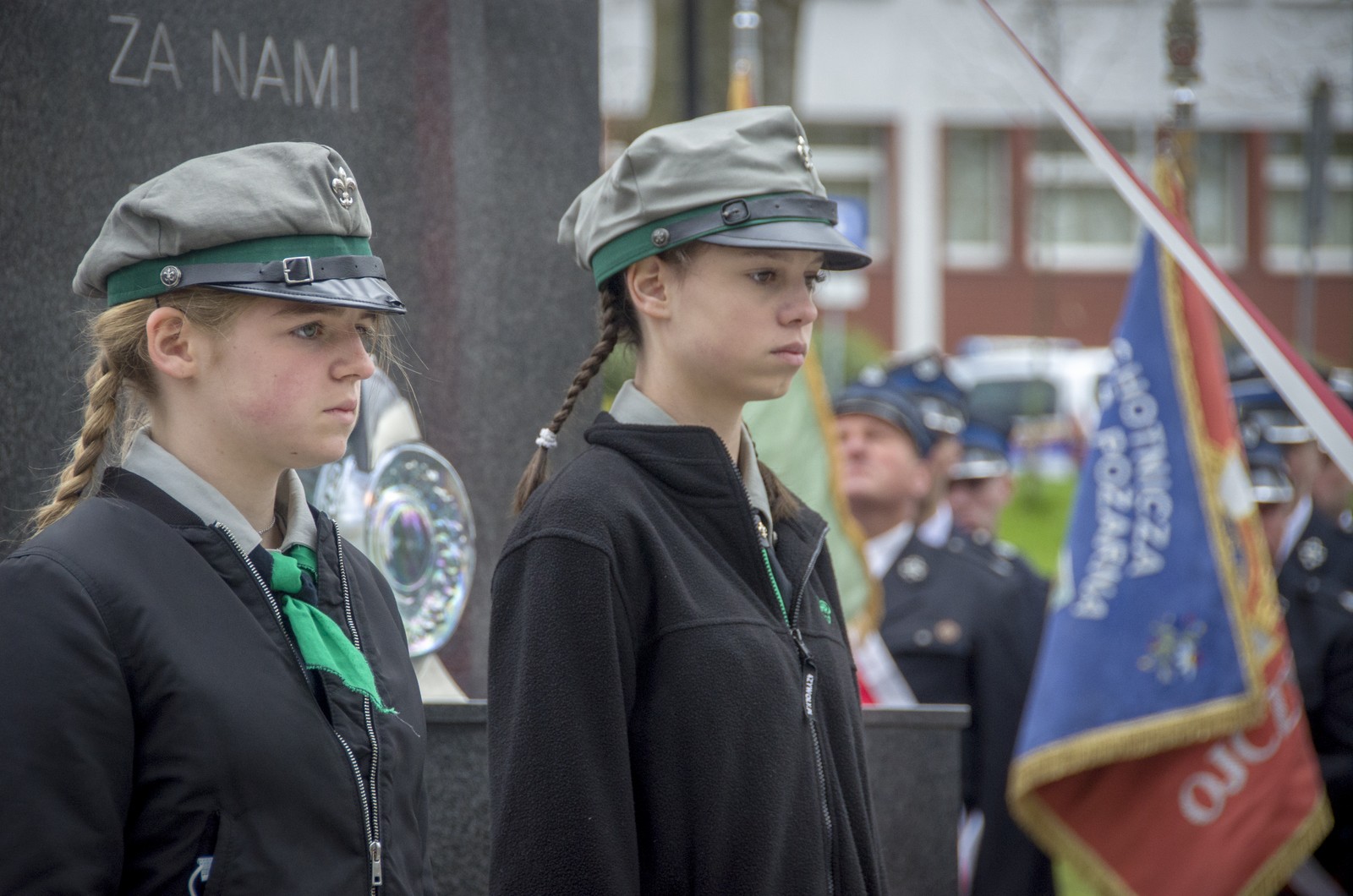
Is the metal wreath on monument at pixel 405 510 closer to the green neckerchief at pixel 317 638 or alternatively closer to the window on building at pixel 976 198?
the green neckerchief at pixel 317 638

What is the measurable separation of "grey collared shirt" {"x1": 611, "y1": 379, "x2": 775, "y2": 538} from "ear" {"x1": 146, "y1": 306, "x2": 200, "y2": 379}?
615mm

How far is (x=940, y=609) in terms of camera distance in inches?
220

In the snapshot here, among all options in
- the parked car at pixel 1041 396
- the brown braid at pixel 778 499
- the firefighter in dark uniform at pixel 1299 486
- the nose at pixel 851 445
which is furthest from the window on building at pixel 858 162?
the brown braid at pixel 778 499

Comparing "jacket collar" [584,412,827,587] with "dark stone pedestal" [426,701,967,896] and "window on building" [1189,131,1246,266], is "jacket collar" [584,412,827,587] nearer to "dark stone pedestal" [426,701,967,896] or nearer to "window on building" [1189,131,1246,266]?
"dark stone pedestal" [426,701,967,896]

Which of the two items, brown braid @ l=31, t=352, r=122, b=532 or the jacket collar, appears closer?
brown braid @ l=31, t=352, r=122, b=532

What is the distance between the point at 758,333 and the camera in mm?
2244

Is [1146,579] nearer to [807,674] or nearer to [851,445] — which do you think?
[851,445]

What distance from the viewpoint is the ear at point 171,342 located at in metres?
2.01

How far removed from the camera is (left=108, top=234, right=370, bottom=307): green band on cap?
201 cm

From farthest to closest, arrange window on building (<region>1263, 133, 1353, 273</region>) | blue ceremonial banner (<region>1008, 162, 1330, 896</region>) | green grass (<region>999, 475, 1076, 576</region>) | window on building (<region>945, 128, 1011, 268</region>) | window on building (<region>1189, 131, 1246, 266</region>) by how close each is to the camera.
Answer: window on building (<region>1189, 131, 1246, 266</region>) → window on building (<region>945, 128, 1011, 268</region>) → window on building (<region>1263, 133, 1353, 273</region>) → green grass (<region>999, 475, 1076, 576</region>) → blue ceremonial banner (<region>1008, 162, 1330, 896</region>)

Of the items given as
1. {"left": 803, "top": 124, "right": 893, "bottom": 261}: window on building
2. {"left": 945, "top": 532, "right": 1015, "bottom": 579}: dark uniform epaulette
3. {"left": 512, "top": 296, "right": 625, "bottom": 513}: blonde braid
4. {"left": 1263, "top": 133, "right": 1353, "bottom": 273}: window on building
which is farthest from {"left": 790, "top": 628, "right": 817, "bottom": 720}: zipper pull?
{"left": 1263, "top": 133, "right": 1353, "bottom": 273}: window on building

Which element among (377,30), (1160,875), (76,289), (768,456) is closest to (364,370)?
(76,289)

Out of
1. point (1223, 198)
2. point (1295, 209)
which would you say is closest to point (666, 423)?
point (1223, 198)

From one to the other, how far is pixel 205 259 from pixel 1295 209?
87.7 ft
